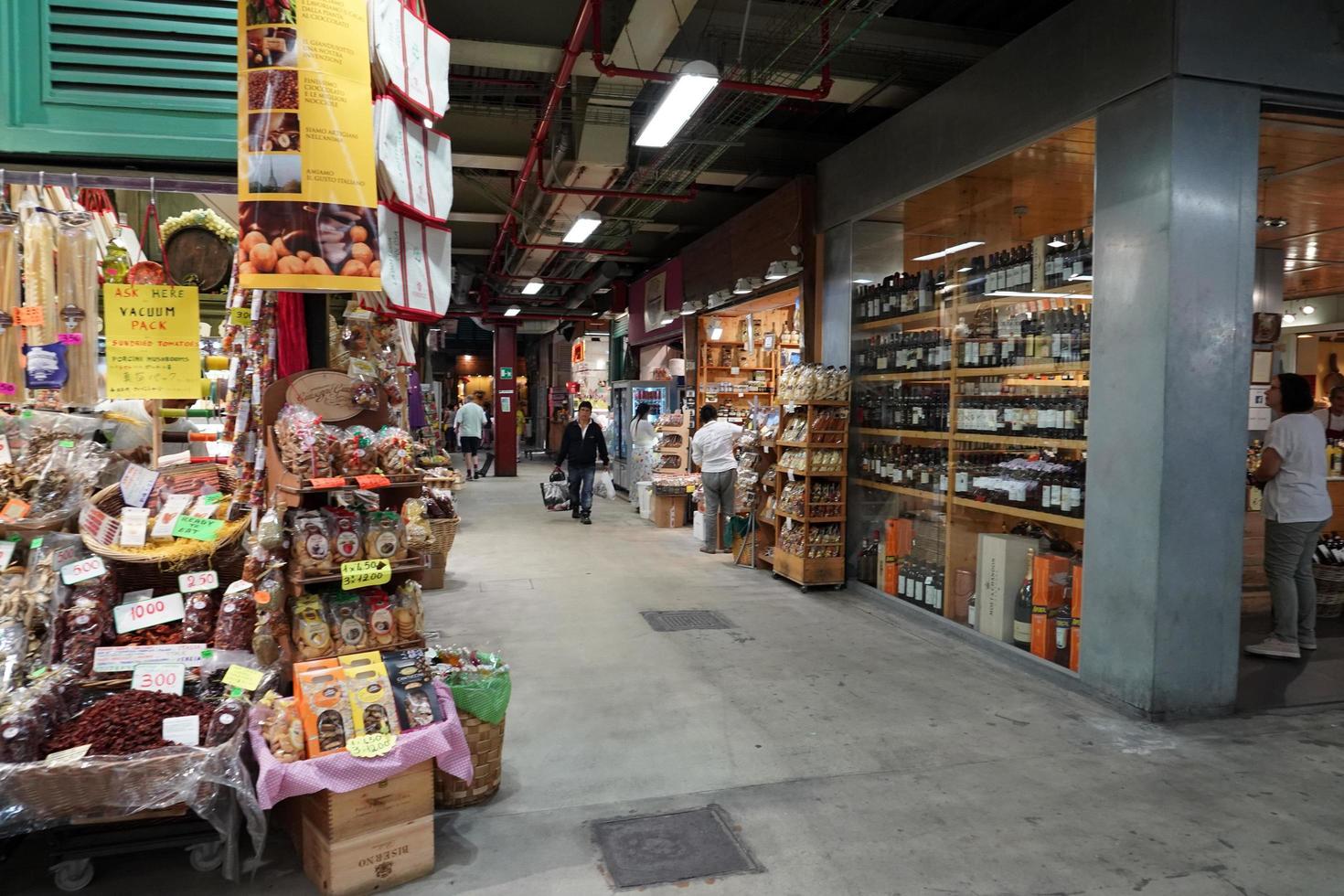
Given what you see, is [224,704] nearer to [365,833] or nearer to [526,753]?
[365,833]

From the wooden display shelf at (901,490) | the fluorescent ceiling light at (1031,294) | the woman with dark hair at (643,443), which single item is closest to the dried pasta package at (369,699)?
the fluorescent ceiling light at (1031,294)

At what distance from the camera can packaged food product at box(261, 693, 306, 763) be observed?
8.51ft

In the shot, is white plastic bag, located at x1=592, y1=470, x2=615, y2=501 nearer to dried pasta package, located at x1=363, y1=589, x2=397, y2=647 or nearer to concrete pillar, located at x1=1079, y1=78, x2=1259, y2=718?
concrete pillar, located at x1=1079, y1=78, x2=1259, y2=718

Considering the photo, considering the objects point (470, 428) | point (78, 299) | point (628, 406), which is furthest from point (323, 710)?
point (470, 428)

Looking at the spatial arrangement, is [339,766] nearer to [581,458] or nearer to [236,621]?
[236,621]

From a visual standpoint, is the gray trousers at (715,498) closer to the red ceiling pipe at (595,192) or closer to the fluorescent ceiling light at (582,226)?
the red ceiling pipe at (595,192)

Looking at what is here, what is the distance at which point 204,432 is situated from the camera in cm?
A: 436

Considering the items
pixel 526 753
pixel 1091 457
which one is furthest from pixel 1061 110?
pixel 526 753

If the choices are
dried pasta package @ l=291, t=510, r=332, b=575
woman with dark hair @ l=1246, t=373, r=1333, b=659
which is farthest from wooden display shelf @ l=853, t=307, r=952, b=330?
dried pasta package @ l=291, t=510, r=332, b=575

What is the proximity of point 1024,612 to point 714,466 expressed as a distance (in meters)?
3.94

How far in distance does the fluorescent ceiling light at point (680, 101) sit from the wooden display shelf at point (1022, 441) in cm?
291

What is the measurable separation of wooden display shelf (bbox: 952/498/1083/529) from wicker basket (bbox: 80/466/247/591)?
14.2 feet

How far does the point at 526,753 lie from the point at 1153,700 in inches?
121

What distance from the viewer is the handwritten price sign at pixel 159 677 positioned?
2.83 m
